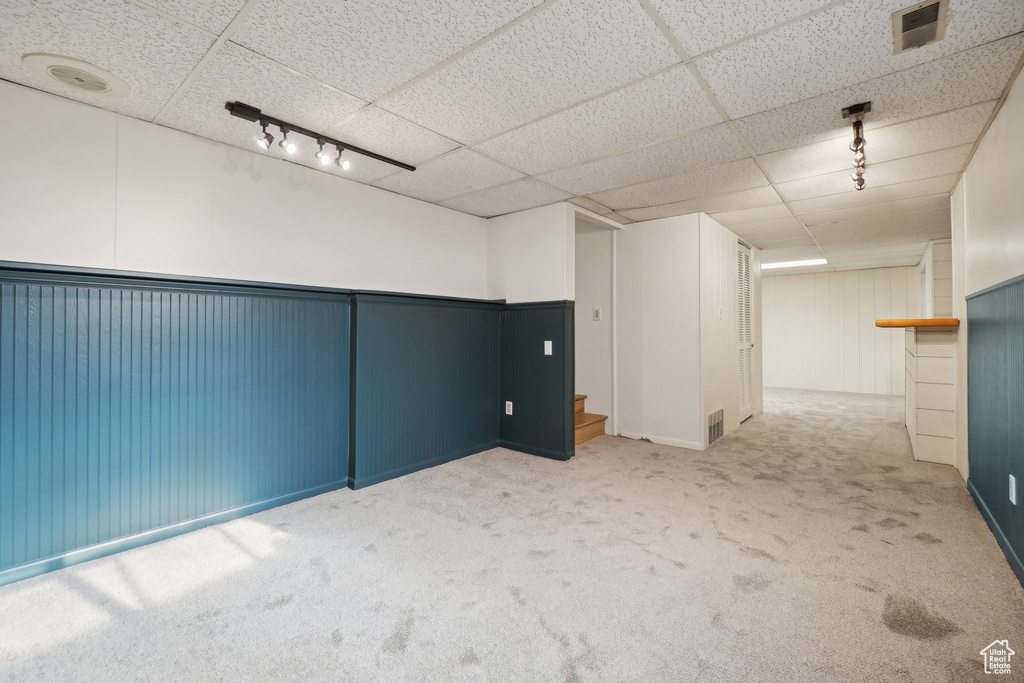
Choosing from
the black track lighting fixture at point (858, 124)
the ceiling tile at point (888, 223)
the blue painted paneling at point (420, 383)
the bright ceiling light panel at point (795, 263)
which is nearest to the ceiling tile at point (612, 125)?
the black track lighting fixture at point (858, 124)

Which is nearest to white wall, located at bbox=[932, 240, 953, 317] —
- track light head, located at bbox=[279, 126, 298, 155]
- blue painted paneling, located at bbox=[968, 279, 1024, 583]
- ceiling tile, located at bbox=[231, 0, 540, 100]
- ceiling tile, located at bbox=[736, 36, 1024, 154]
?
blue painted paneling, located at bbox=[968, 279, 1024, 583]

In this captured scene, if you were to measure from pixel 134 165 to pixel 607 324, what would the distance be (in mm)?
4222

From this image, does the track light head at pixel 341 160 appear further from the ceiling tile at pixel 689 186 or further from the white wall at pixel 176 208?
the ceiling tile at pixel 689 186

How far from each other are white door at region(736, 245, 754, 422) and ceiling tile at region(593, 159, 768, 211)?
1999mm

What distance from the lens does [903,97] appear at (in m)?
2.31

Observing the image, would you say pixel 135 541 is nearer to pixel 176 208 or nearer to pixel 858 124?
pixel 176 208

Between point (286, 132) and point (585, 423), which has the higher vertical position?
point (286, 132)

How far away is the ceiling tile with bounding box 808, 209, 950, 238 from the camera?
4594 mm

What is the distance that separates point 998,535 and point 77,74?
207 inches

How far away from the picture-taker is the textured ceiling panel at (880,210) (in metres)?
4.10

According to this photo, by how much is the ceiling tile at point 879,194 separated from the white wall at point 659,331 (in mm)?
1036

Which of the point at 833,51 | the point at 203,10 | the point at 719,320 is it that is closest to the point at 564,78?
the point at 833,51

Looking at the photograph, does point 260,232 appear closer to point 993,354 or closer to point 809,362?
point 993,354

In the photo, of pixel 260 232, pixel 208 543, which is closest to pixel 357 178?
pixel 260 232
